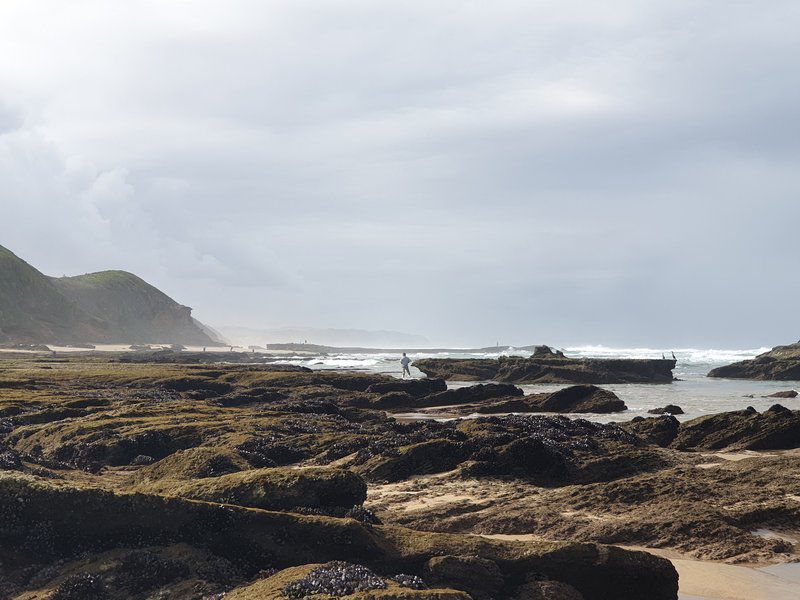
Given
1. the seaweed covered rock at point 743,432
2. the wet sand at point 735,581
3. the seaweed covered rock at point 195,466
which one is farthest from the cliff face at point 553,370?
the wet sand at point 735,581

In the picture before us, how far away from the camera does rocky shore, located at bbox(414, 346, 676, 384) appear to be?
6506 cm

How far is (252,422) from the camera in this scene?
23453 mm

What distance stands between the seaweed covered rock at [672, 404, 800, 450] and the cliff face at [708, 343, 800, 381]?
2048 inches

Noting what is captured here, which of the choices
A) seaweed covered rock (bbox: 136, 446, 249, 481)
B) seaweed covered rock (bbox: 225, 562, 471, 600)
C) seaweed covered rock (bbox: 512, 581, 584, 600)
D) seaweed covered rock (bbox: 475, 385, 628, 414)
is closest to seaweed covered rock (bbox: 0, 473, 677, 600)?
seaweed covered rock (bbox: 512, 581, 584, 600)

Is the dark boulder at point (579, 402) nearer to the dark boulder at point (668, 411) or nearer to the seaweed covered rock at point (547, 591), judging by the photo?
the dark boulder at point (668, 411)

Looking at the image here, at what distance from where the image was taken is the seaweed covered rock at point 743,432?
71.3 ft

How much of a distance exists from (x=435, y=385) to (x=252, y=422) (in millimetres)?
21862

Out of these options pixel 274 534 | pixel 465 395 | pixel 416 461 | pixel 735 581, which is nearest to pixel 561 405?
pixel 465 395

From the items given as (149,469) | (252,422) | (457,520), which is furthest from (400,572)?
(252,422)

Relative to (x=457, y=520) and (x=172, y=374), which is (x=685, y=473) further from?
(x=172, y=374)

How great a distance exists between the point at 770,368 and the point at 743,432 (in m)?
56.1

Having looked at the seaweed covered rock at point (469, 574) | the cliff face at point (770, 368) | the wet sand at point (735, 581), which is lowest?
the wet sand at point (735, 581)

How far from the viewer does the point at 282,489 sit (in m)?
10.7

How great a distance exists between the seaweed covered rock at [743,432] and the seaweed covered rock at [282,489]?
49.4 feet
